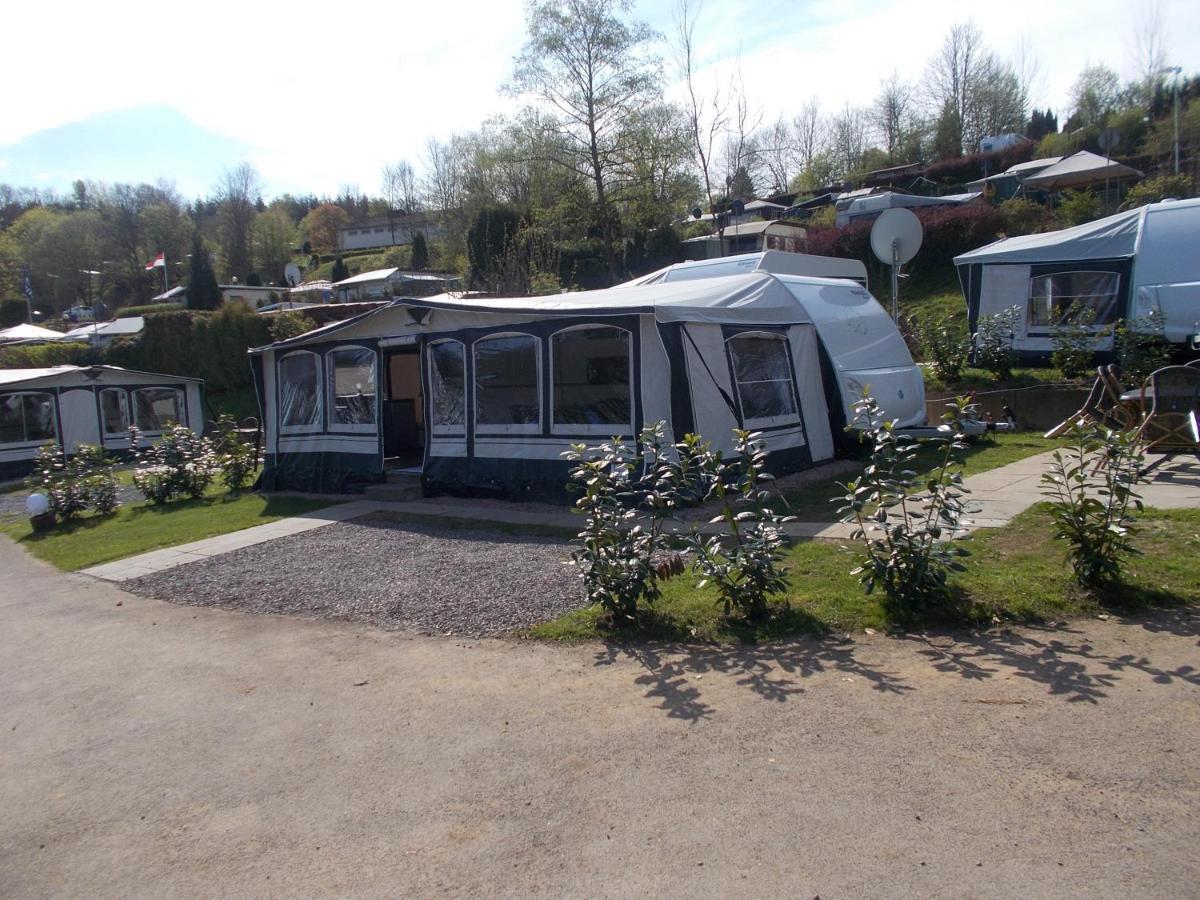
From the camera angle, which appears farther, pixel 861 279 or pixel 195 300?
pixel 195 300

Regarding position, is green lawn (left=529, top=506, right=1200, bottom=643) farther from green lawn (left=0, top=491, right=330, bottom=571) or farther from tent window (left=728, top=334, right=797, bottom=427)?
green lawn (left=0, top=491, right=330, bottom=571)

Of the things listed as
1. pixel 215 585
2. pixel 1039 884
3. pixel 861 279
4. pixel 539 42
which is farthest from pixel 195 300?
pixel 1039 884

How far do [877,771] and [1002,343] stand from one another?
13209 millimetres

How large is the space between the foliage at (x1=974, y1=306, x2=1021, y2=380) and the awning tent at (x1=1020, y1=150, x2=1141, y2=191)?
20.8 metres

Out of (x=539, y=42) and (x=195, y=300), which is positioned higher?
(x=539, y=42)

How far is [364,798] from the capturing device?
3840mm

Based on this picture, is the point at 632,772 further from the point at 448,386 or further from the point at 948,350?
the point at 948,350

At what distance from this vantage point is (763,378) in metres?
10.9

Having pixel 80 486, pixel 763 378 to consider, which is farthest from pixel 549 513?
pixel 80 486

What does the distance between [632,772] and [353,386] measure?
10.3 meters

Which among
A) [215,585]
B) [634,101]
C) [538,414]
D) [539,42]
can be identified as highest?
[539,42]

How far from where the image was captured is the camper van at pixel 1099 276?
13.8 metres

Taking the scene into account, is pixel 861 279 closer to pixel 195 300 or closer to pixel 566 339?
pixel 566 339

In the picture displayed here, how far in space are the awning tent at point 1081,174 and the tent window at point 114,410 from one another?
32936mm
